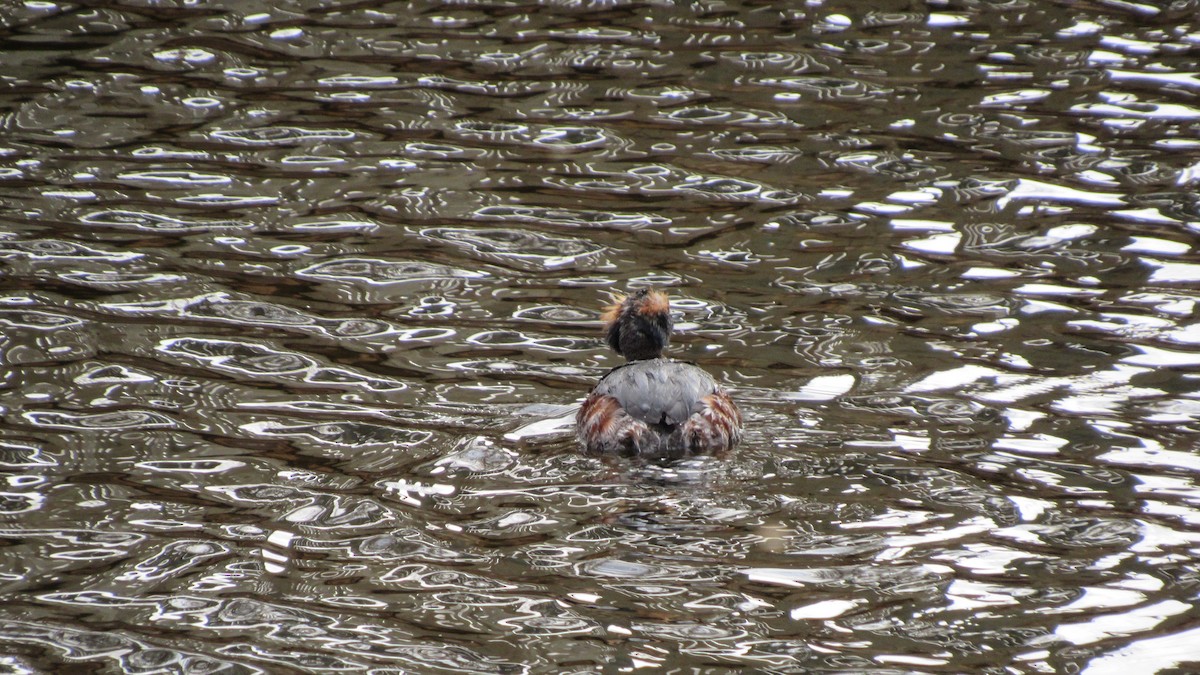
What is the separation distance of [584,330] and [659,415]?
1.88 metres

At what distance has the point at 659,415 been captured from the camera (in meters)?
7.64

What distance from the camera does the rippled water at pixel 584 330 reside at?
19.9 ft

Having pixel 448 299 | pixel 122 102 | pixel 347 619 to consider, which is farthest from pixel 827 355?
pixel 122 102

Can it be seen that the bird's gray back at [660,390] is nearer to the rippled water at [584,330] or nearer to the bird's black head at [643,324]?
the rippled water at [584,330]

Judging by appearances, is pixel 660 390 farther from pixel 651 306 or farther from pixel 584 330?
pixel 584 330

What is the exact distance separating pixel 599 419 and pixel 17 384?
318 centimetres

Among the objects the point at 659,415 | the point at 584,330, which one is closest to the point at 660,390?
the point at 659,415

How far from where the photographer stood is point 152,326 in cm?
922

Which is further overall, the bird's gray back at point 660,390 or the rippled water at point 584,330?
the bird's gray back at point 660,390

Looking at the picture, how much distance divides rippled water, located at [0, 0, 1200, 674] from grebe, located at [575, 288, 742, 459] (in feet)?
0.46

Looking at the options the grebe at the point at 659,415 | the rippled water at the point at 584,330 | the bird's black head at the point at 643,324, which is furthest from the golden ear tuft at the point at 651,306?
the rippled water at the point at 584,330

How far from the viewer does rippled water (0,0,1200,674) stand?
19.9ft

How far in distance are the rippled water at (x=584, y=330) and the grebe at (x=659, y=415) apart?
0.14 meters

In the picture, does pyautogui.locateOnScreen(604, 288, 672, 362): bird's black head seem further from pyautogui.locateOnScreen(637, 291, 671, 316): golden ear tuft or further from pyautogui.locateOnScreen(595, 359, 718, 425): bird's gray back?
pyautogui.locateOnScreen(595, 359, 718, 425): bird's gray back
